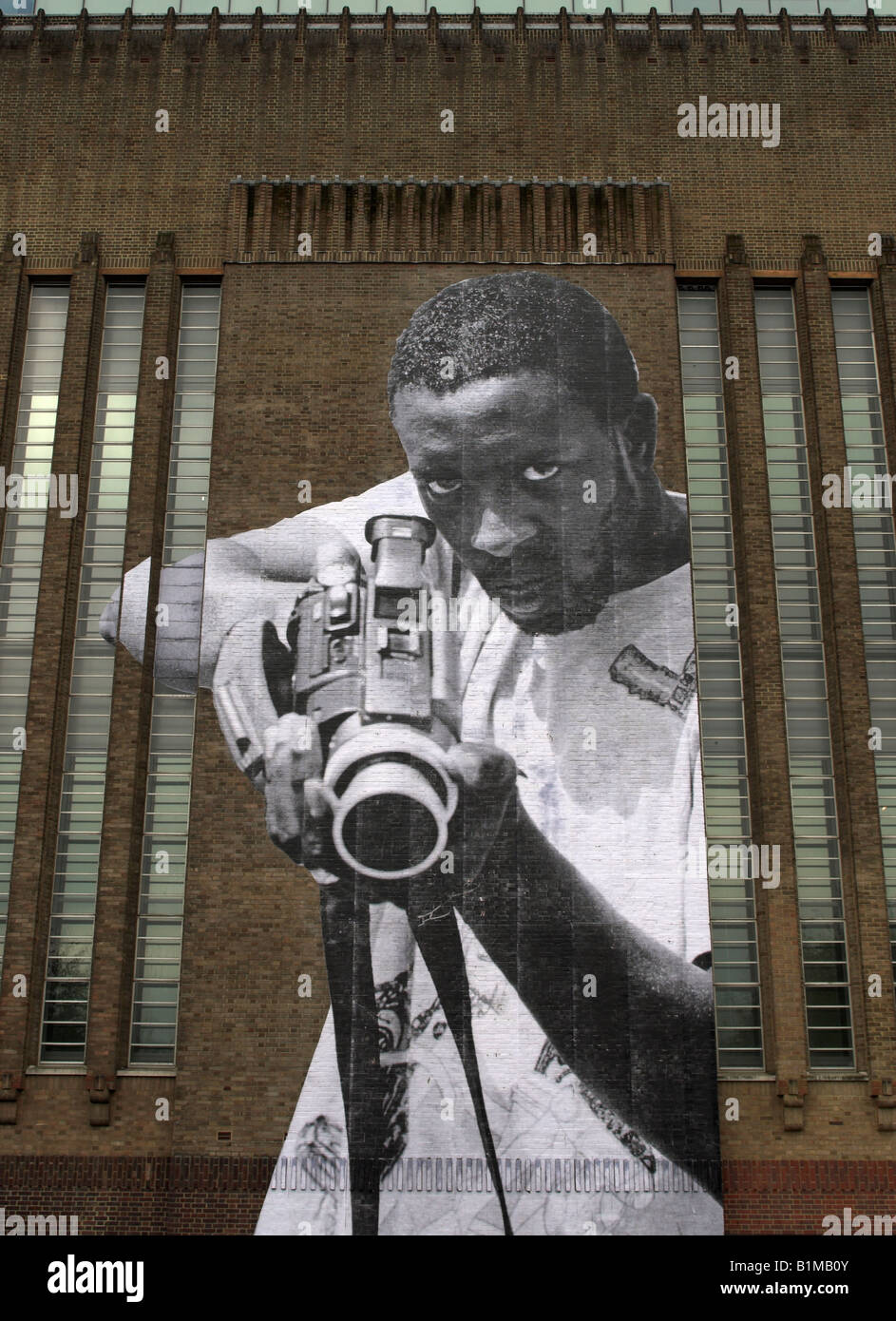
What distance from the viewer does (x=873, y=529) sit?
854 inches

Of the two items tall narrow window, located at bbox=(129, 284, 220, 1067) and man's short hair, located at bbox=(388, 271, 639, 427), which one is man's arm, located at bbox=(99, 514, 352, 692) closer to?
tall narrow window, located at bbox=(129, 284, 220, 1067)

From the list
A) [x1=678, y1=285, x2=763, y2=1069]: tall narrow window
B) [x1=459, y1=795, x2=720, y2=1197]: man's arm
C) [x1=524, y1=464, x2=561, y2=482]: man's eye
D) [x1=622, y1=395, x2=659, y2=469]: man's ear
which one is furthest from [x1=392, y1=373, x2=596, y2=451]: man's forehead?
[x1=459, y1=795, x2=720, y2=1197]: man's arm

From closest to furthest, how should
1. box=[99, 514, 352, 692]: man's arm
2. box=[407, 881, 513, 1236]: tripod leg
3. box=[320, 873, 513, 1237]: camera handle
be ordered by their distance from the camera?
box=[320, 873, 513, 1237]: camera handle
box=[407, 881, 513, 1236]: tripod leg
box=[99, 514, 352, 692]: man's arm

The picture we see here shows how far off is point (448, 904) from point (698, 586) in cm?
680

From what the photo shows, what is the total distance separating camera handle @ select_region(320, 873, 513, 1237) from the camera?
18391 millimetres

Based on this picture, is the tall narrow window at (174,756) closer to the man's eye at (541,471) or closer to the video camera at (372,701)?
the video camera at (372,701)

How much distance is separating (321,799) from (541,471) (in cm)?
653

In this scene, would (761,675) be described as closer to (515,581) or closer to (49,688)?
(515,581)

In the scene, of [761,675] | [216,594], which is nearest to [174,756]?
[216,594]

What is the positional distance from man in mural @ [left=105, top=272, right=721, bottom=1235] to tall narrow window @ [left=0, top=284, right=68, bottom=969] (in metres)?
1.87

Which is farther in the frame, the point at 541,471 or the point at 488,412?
the point at 488,412

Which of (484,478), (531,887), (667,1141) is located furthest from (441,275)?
(667,1141)

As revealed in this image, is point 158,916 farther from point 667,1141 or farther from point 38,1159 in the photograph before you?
point 667,1141

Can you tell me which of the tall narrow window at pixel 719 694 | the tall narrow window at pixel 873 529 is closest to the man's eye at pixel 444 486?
the tall narrow window at pixel 719 694
